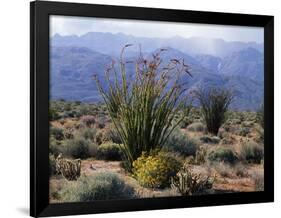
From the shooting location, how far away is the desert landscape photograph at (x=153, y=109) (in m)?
8.00

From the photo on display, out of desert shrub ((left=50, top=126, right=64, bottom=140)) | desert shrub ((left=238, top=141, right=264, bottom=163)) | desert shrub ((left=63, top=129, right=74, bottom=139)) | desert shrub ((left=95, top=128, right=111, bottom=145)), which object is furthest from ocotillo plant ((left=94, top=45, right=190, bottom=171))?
desert shrub ((left=238, top=141, right=264, bottom=163))

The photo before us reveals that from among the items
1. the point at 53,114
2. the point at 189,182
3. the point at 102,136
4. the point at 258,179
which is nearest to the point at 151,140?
the point at 102,136

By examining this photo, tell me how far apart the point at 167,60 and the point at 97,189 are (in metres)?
1.70

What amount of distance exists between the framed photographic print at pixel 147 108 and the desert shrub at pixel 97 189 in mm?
11

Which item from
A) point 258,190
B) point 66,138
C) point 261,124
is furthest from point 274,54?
point 66,138

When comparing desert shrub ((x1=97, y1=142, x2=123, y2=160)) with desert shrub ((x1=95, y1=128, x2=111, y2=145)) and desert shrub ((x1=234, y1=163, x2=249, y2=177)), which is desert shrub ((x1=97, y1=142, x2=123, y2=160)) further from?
desert shrub ((x1=234, y1=163, x2=249, y2=177))

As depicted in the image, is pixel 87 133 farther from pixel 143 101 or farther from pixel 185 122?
pixel 185 122

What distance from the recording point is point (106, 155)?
321 inches

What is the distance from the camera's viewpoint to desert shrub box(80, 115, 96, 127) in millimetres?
8061

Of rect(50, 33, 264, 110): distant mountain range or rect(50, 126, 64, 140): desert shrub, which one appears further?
rect(50, 33, 264, 110): distant mountain range

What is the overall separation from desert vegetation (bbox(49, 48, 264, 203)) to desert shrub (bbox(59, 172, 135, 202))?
0.01 metres

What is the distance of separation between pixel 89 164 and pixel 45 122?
0.71 m

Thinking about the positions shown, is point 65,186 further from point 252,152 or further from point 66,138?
point 252,152

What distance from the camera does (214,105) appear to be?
882 cm
